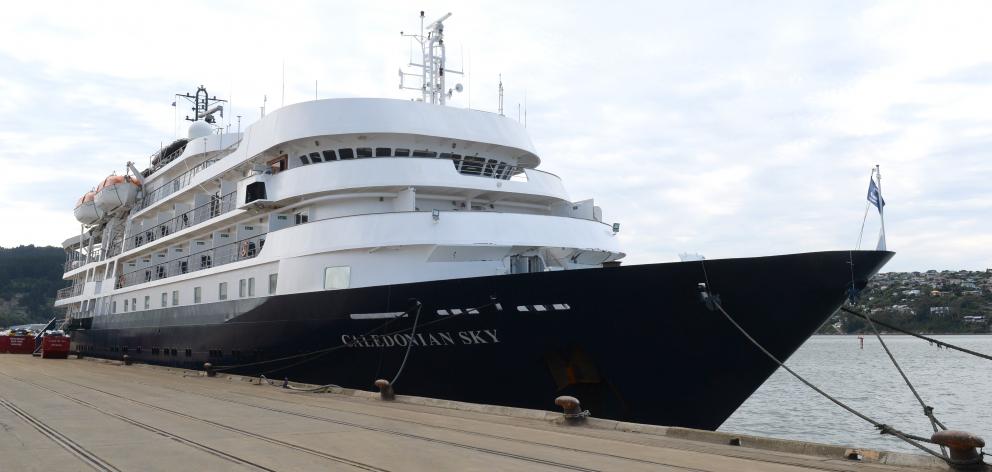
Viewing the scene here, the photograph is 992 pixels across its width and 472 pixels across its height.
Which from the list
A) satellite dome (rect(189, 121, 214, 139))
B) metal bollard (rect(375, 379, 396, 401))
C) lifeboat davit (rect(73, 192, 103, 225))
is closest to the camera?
metal bollard (rect(375, 379, 396, 401))

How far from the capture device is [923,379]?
43.2 meters

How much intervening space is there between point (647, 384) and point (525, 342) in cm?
219

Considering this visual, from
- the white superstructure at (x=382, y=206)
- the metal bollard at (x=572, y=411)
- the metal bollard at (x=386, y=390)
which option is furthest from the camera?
the white superstructure at (x=382, y=206)

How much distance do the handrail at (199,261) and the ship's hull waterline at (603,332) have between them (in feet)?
15.9

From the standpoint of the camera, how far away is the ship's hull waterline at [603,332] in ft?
39.8

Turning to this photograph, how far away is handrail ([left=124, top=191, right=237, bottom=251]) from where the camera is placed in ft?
77.6

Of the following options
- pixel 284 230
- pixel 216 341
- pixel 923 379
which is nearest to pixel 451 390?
pixel 284 230

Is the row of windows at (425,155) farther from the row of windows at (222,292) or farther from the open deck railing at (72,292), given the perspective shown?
the open deck railing at (72,292)

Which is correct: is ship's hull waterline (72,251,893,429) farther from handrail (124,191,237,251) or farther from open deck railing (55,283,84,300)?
open deck railing (55,283,84,300)

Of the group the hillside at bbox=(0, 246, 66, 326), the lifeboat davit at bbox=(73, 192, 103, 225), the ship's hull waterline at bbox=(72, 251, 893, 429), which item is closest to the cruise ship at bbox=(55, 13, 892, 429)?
the ship's hull waterline at bbox=(72, 251, 893, 429)

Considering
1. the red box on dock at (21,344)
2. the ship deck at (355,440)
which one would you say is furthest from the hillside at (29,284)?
the ship deck at (355,440)

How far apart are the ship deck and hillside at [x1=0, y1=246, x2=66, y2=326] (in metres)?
166

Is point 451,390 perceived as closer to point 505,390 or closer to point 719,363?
point 505,390

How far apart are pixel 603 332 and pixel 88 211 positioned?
32.8 meters
